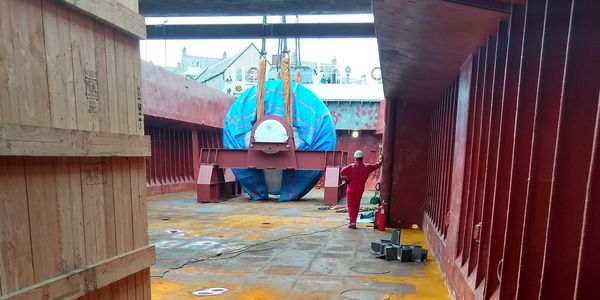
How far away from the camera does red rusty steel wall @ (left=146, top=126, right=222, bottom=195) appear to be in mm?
15109

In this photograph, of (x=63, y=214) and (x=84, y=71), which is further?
(x=84, y=71)

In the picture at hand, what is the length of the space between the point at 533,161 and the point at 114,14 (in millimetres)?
2771

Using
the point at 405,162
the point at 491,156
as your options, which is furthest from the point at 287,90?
the point at 491,156

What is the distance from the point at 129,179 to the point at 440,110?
18.4 feet

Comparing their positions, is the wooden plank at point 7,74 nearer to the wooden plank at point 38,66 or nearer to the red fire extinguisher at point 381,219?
the wooden plank at point 38,66

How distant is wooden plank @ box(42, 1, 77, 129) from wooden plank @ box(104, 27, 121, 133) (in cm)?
32

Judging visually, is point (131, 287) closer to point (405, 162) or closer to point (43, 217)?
point (43, 217)

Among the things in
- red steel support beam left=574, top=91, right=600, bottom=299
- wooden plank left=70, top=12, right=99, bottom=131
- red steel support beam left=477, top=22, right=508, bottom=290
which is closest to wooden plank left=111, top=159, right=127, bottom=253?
wooden plank left=70, top=12, right=99, bottom=131

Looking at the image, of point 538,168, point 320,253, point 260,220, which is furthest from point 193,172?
point 538,168

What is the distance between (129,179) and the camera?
2992mm

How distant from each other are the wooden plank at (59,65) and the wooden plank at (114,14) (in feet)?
0.33

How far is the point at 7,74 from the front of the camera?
2.04 metres

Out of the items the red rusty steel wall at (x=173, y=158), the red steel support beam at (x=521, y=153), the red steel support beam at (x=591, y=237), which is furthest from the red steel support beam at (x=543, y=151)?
the red rusty steel wall at (x=173, y=158)

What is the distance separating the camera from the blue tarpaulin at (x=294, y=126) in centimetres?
1392
